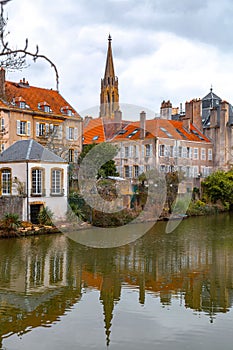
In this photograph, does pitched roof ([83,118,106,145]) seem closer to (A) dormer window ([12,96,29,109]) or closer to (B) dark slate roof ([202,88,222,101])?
(A) dormer window ([12,96,29,109])

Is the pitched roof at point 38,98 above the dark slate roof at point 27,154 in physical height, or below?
above

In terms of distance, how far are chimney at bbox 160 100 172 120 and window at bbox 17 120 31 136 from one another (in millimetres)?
21659

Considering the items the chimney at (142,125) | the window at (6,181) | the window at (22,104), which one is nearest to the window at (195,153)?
the chimney at (142,125)

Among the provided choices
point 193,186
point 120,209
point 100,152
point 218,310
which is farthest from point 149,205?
point 218,310

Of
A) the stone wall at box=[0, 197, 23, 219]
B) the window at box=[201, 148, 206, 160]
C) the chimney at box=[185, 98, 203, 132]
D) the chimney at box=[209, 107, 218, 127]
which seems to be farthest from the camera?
the chimney at box=[185, 98, 203, 132]

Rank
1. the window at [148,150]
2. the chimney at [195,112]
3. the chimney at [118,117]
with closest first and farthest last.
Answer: the window at [148,150] < the chimney at [118,117] < the chimney at [195,112]

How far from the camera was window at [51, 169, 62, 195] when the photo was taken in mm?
27578

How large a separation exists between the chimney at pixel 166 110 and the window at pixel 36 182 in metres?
29.9

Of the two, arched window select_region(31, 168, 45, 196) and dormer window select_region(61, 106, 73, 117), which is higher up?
dormer window select_region(61, 106, 73, 117)

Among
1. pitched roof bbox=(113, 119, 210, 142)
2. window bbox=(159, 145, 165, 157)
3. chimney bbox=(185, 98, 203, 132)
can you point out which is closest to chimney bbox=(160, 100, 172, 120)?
chimney bbox=(185, 98, 203, 132)

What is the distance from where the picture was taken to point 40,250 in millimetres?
20062

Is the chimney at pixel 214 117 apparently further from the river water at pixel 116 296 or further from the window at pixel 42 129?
the river water at pixel 116 296

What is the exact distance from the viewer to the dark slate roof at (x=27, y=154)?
87.3 ft

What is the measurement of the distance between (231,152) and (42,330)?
1685 inches
